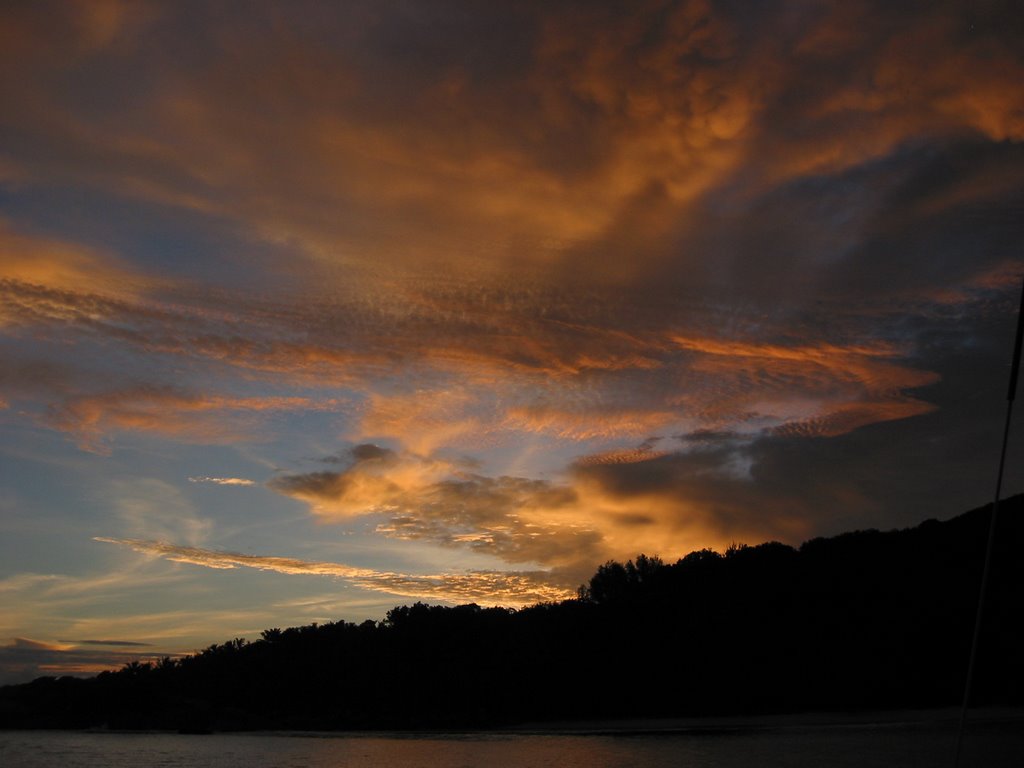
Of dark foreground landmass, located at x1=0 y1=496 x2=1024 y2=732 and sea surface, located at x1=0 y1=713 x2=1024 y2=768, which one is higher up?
dark foreground landmass, located at x1=0 y1=496 x2=1024 y2=732

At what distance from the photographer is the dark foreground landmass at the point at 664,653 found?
257 ft

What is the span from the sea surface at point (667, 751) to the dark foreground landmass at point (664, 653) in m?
9.03

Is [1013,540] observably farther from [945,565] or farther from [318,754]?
[318,754]

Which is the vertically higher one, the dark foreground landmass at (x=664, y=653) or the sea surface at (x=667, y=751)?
the dark foreground landmass at (x=664, y=653)

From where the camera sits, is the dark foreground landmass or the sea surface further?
the dark foreground landmass

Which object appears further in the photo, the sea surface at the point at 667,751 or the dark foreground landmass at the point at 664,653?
the dark foreground landmass at the point at 664,653

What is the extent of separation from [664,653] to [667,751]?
46921mm

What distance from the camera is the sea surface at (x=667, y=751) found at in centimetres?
3816

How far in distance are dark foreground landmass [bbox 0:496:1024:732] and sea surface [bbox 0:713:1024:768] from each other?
9.03 m

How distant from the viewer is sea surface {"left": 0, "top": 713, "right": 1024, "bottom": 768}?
38156mm

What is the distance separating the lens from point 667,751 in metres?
49.4

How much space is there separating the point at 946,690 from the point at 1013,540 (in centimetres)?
1493

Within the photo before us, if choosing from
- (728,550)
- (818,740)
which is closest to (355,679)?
(728,550)

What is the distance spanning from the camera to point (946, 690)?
246 ft
